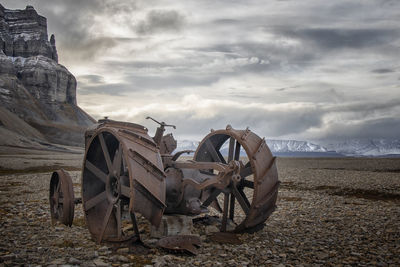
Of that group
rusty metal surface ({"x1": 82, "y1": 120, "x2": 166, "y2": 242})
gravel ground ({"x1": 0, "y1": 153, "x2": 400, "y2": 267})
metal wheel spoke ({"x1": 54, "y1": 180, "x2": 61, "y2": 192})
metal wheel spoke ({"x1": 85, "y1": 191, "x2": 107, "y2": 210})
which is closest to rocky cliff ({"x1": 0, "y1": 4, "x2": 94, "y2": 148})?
metal wheel spoke ({"x1": 54, "y1": 180, "x2": 61, "y2": 192})

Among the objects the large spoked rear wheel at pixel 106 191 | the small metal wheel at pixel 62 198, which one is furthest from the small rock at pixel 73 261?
the small metal wheel at pixel 62 198

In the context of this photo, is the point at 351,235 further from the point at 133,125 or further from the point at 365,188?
the point at 365,188

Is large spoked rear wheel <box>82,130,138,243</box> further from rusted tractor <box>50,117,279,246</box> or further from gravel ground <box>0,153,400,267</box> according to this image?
gravel ground <box>0,153,400,267</box>

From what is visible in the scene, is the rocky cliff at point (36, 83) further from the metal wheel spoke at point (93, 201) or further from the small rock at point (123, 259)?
the small rock at point (123, 259)

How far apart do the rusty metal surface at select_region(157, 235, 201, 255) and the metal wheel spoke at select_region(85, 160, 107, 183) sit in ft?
6.08

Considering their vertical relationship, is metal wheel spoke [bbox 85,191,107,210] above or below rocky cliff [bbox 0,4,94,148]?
below

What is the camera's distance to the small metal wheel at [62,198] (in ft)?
25.6

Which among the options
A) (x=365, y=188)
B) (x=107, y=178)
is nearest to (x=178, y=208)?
(x=107, y=178)

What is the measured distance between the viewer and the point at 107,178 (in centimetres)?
692

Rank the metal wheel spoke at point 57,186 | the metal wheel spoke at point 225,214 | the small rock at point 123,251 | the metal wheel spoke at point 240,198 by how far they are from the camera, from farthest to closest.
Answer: the metal wheel spoke at point 57,186
the metal wheel spoke at point 225,214
the metal wheel spoke at point 240,198
the small rock at point 123,251

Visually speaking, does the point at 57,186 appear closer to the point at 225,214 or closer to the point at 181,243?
the point at 181,243

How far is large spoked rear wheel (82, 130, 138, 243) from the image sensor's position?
651 centimetres

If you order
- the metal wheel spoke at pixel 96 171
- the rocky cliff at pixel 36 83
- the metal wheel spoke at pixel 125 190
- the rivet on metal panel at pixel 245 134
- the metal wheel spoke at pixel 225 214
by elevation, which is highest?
the rocky cliff at pixel 36 83

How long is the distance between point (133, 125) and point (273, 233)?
409 cm
